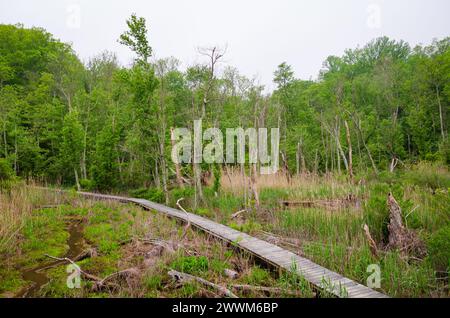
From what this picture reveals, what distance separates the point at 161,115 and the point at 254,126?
451cm

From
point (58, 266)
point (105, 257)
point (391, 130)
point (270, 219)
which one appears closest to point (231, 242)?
point (270, 219)

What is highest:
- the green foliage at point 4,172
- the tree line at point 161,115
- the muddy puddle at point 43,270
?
the tree line at point 161,115

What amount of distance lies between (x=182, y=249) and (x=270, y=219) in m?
3.10

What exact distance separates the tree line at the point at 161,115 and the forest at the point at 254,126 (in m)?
0.11

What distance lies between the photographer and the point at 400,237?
4.80m

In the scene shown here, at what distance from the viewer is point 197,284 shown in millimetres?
4207

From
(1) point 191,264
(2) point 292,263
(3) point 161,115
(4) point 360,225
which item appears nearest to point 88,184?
(3) point 161,115

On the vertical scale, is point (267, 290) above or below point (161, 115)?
below

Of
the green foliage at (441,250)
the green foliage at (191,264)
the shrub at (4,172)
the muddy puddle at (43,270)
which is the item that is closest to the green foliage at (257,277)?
the green foliage at (191,264)

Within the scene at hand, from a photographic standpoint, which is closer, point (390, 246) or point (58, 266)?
point (390, 246)

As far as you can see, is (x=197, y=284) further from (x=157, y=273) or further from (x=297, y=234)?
(x=297, y=234)

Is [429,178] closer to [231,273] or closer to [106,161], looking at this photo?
[231,273]

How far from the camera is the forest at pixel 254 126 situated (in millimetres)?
5504

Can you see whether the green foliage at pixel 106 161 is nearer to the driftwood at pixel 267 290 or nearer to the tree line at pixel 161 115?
the tree line at pixel 161 115
